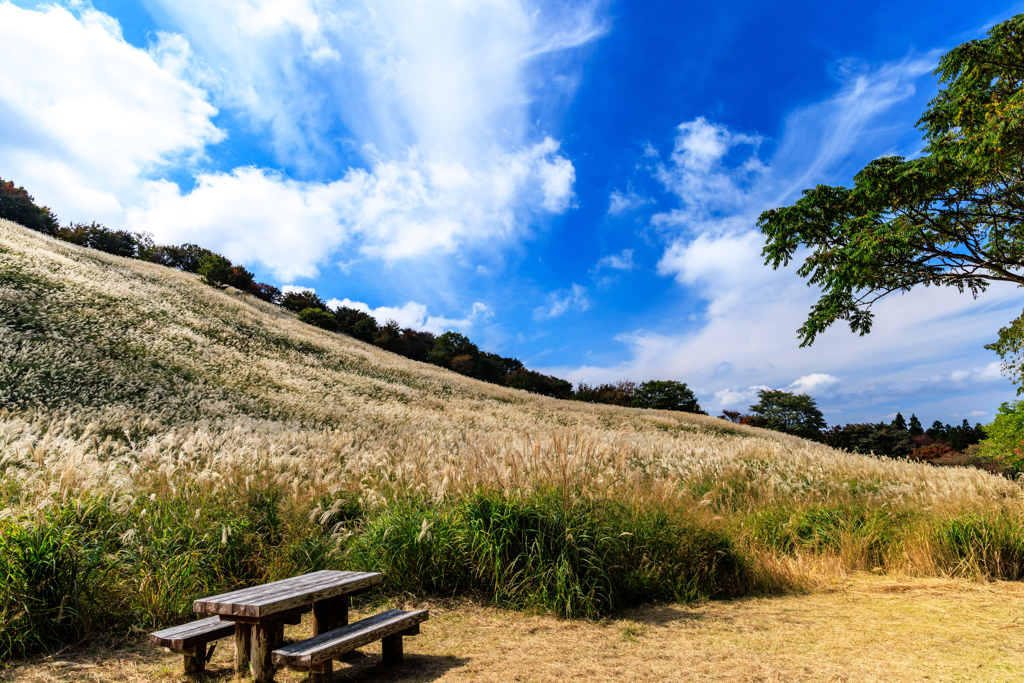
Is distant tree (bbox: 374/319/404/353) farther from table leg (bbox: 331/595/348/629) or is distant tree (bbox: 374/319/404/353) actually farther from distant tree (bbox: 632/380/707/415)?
table leg (bbox: 331/595/348/629)

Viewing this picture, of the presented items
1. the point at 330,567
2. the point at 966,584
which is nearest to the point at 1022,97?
the point at 966,584

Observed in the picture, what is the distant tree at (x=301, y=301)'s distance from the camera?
5384cm

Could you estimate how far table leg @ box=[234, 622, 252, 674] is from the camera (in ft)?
11.1

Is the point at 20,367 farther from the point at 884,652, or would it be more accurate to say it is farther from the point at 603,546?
the point at 884,652

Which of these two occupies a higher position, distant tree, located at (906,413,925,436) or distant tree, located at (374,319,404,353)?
distant tree, located at (374,319,404,353)

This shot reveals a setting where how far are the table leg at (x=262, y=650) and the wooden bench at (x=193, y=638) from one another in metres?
0.30

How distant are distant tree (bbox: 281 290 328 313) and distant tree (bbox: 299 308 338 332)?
277 inches

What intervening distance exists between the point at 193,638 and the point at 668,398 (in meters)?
46.5

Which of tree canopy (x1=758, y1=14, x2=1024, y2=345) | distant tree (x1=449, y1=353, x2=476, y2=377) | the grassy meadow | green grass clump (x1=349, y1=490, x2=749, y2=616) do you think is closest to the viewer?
the grassy meadow

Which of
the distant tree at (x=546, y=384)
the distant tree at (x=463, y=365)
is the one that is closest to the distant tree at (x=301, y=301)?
the distant tree at (x=463, y=365)

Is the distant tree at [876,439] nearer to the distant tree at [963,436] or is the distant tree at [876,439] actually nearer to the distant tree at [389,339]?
the distant tree at [963,436]

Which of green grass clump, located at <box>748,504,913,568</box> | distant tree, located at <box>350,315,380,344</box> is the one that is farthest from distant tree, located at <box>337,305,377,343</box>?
green grass clump, located at <box>748,504,913,568</box>

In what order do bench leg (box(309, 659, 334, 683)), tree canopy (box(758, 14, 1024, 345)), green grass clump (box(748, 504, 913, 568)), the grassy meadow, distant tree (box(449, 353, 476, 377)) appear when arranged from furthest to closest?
distant tree (box(449, 353, 476, 377)), tree canopy (box(758, 14, 1024, 345)), green grass clump (box(748, 504, 913, 568)), the grassy meadow, bench leg (box(309, 659, 334, 683))

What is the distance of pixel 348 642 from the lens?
122 inches
